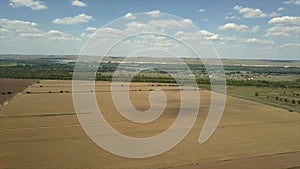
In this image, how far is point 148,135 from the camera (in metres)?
21.8

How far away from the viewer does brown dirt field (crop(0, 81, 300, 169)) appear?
641 inches

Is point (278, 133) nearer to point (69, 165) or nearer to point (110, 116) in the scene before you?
point (110, 116)

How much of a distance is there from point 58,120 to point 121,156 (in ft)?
34.0

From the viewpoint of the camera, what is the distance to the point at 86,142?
64.3ft

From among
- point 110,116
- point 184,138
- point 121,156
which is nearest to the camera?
point 121,156

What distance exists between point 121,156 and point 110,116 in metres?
10.9

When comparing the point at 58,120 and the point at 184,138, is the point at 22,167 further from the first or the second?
the point at 58,120

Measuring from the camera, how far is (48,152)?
1747 cm

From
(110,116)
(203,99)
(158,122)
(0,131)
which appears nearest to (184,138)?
(158,122)

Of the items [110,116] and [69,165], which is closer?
[69,165]

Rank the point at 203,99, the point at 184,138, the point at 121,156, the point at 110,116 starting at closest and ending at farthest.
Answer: the point at 121,156 < the point at 184,138 < the point at 110,116 < the point at 203,99

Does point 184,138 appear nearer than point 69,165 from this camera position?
No

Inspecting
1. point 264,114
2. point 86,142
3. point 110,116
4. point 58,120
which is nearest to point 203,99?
point 264,114

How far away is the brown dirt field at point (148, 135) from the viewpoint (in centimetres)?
1628
